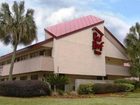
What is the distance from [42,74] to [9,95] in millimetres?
10911

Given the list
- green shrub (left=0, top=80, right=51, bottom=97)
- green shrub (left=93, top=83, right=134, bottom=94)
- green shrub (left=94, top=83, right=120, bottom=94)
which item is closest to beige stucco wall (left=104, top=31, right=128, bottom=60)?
green shrub (left=93, top=83, right=134, bottom=94)

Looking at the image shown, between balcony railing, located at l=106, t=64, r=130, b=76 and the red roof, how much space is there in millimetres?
6865

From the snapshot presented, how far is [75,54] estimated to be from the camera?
133ft

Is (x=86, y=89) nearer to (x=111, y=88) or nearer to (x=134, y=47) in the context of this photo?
(x=111, y=88)

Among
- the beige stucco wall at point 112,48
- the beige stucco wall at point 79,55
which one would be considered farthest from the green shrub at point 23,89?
the beige stucco wall at point 112,48

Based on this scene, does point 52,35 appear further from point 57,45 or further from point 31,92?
point 31,92

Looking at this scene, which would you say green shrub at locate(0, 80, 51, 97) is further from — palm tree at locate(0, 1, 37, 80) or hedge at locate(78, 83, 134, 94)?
palm tree at locate(0, 1, 37, 80)

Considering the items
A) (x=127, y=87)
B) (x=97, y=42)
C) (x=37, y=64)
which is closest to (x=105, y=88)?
(x=127, y=87)

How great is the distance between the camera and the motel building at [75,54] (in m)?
38.5

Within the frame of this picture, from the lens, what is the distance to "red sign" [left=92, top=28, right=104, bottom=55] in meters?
43.2

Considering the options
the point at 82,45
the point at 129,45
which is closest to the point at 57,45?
the point at 82,45

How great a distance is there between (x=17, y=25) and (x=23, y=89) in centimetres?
1084

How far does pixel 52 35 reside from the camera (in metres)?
38.9

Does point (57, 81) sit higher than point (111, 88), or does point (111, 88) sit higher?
point (57, 81)
